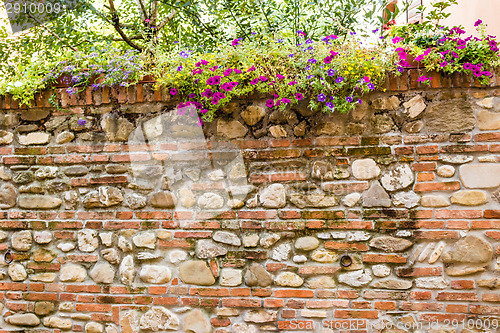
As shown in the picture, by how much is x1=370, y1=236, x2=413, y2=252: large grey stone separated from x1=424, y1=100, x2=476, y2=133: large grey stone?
0.78 metres

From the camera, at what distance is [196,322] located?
2584mm

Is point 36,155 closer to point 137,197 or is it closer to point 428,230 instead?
point 137,197

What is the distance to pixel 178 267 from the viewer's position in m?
2.61

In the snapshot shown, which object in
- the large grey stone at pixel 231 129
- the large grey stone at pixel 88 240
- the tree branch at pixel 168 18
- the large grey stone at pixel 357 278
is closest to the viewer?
the large grey stone at pixel 357 278

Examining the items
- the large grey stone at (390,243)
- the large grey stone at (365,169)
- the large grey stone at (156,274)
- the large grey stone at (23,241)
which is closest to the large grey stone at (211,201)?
the large grey stone at (156,274)

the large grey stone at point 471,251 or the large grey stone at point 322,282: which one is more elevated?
the large grey stone at point 471,251

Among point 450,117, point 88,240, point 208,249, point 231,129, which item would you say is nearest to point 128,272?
point 88,240

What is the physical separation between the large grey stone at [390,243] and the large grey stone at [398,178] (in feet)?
1.11

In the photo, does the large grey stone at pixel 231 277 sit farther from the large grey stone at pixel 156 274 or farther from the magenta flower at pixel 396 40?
the magenta flower at pixel 396 40

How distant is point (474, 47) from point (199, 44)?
2639 millimetres

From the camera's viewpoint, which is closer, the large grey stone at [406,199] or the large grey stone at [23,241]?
the large grey stone at [406,199]

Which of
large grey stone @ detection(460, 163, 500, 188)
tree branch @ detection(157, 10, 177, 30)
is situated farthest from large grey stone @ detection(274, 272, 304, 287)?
tree branch @ detection(157, 10, 177, 30)

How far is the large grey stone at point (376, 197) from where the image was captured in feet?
8.04

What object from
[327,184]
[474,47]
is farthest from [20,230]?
[474,47]
